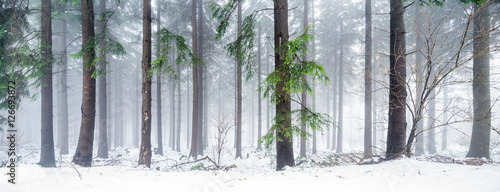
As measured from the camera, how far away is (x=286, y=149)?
5559mm

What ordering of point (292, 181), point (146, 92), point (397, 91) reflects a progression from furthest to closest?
point (146, 92)
point (397, 91)
point (292, 181)

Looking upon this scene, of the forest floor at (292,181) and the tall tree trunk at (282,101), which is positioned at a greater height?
the tall tree trunk at (282,101)

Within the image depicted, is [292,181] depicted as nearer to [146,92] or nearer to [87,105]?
[146,92]

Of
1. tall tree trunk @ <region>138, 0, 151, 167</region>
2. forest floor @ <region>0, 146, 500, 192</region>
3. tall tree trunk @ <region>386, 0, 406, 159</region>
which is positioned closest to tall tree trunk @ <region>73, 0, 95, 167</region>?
tall tree trunk @ <region>138, 0, 151, 167</region>

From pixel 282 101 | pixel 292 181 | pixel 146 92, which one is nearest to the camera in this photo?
pixel 292 181

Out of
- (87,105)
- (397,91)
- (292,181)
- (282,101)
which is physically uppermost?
(397,91)

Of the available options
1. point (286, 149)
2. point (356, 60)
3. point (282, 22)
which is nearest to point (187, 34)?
point (282, 22)

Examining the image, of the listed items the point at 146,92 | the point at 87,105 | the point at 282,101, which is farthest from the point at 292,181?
the point at 87,105

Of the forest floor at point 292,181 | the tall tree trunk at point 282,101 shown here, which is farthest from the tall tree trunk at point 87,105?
the tall tree trunk at point 282,101

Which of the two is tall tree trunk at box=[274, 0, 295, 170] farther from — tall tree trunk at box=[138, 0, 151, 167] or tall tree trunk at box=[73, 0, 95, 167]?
tall tree trunk at box=[73, 0, 95, 167]

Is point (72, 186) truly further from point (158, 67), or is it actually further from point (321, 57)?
point (321, 57)

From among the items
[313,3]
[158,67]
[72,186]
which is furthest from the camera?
[313,3]

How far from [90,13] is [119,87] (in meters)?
17.9

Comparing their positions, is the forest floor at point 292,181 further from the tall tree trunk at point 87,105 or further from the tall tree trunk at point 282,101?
the tall tree trunk at point 87,105
